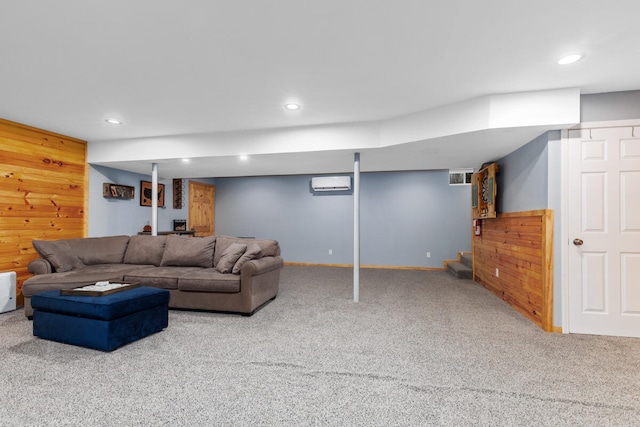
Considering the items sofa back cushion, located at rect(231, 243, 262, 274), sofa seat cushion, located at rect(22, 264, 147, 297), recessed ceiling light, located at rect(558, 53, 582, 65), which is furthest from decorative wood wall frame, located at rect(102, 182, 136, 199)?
recessed ceiling light, located at rect(558, 53, 582, 65)

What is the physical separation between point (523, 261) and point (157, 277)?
4261 mm

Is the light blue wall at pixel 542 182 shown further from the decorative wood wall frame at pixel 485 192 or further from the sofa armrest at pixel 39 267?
the sofa armrest at pixel 39 267

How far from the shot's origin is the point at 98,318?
270 centimetres

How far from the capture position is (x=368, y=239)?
294 inches

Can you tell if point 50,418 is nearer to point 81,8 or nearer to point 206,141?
point 81,8

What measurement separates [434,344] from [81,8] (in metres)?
3.44

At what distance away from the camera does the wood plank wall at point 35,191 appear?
4098 millimetres

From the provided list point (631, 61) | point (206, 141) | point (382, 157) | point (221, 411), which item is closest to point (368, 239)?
point (382, 157)

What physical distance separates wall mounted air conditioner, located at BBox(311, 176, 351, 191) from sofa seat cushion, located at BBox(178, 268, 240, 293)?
4293 mm

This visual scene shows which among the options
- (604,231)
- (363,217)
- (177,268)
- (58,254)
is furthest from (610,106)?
(58,254)

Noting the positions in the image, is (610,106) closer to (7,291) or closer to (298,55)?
(298,55)

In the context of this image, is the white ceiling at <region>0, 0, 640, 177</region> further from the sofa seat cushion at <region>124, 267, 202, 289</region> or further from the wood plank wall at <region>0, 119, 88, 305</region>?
the sofa seat cushion at <region>124, 267, 202, 289</region>

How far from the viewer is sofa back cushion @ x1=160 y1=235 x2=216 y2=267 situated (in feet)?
14.3

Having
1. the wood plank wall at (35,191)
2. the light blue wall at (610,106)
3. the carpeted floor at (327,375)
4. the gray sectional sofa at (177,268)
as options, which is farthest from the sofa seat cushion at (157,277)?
the light blue wall at (610,106)
